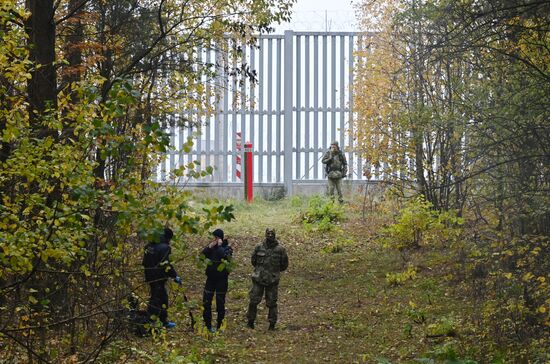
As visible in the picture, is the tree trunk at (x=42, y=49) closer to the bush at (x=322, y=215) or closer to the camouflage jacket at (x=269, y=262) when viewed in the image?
the camouflage jacket at (x=269, y=262)

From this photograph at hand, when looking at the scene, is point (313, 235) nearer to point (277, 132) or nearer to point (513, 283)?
point (277, 132)

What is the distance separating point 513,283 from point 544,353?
130 cm

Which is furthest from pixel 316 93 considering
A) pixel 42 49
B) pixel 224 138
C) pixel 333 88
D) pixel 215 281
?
pixel 42 49

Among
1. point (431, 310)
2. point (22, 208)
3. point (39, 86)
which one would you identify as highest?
point (39, 86)

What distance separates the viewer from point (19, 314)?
933 centimetres

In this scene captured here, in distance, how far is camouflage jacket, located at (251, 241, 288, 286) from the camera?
13453 mm

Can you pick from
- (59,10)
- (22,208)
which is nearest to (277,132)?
(59,10)

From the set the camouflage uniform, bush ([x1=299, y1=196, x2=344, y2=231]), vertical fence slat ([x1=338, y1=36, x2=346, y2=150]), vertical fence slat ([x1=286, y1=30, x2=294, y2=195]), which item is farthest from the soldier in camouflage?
vertical fence slat ([x1=338, y1=36, x2=346, y2=150])

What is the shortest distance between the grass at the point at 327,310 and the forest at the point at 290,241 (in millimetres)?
56

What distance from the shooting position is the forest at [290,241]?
7.25 m

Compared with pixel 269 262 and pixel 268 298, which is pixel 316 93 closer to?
pixel 269 262

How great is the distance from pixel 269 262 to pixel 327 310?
2043 millimetres

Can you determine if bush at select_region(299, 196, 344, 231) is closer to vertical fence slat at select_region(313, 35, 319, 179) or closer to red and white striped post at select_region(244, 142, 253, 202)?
red and white striped post at select_region(244, 142, 253, 202)

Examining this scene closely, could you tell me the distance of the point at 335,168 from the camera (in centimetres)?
2527
